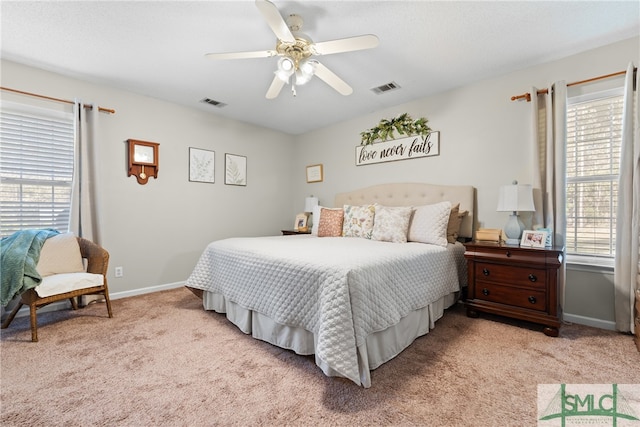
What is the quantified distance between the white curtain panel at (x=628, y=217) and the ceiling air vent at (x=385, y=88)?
1838 millimetres

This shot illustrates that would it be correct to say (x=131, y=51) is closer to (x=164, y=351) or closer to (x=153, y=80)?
(x=153, y=80)

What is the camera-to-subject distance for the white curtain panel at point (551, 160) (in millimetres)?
2475

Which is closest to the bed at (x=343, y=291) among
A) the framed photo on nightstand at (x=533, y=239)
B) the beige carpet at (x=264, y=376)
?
the beige carpet at (x=264, y=376)

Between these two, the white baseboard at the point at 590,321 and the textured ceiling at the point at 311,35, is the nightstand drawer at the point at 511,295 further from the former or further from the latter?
the textured ceiling at the point at 311,35

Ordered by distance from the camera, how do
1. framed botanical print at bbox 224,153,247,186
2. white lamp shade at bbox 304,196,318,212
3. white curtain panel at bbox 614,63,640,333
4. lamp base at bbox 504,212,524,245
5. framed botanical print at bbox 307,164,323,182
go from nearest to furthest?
white curtain panel at bbox 614,63,640,333 → lamp base at bbox 504,212,524,245 → framed botanical print at bbox 224,153,247,186 → white lamp shade at bbox 304,196,318,212 → framed botanical print at bbox 307,164,323,182

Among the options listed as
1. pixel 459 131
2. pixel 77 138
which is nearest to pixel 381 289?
pixel 459 131

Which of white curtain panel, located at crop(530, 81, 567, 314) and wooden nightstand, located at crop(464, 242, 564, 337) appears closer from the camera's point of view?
wooden nightstand, located at crop(464, 242, 564, 337)

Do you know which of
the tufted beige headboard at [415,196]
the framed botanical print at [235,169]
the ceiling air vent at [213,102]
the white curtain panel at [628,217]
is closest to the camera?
the white curtain panel at [628,217]

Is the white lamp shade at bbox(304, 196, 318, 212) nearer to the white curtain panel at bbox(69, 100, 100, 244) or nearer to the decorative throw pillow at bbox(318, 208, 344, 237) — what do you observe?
the decorative throw pillow at bbox(318, 208, 344, 237)

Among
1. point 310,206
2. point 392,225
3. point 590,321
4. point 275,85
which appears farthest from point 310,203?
point 590,321

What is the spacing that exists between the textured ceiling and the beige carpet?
7.69 ft

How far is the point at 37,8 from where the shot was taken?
6.47 feet

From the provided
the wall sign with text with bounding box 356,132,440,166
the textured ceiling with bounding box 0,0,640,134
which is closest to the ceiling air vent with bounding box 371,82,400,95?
the textured ceiling with bounding box 0,0,640,134

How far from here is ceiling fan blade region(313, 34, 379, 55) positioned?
1824 millimetres
